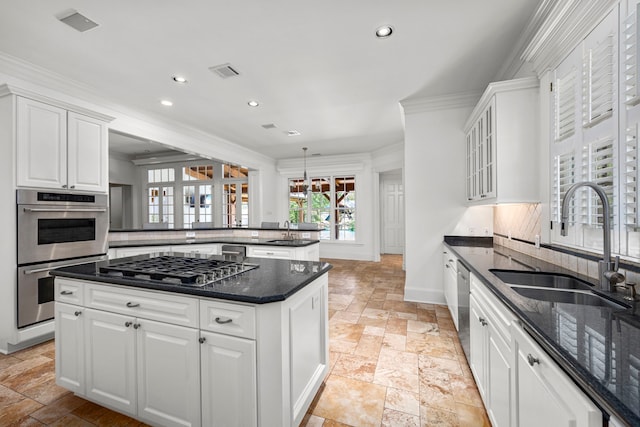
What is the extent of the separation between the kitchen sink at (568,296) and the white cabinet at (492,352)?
Result: 10.0 inches

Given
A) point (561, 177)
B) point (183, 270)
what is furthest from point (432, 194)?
point (183, 270)

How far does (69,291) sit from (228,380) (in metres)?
1.33

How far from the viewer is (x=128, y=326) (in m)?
1.60

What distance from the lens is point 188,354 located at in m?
1.45

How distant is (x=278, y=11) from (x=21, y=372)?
11.9 feet

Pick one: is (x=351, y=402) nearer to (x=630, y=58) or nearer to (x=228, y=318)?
(x=228, y=318)

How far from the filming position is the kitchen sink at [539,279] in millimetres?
1686

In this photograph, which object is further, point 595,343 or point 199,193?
point 199,193

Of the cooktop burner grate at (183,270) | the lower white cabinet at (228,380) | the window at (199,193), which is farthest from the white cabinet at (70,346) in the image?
the window at (199,193)

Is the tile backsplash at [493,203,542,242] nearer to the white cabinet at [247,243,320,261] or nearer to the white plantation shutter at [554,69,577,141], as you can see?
the white plantation shutter at [554,69,577,141]

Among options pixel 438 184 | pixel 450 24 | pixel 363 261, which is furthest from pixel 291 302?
pixel 363 261

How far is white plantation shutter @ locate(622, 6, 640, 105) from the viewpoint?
126 cm

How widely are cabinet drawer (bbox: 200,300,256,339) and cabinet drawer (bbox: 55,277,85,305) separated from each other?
1.01 m

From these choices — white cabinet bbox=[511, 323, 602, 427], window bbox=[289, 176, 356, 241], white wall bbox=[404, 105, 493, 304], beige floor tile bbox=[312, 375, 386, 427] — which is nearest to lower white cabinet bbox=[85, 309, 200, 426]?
beige floor tile bbox=[312, 375, 386, 427]
